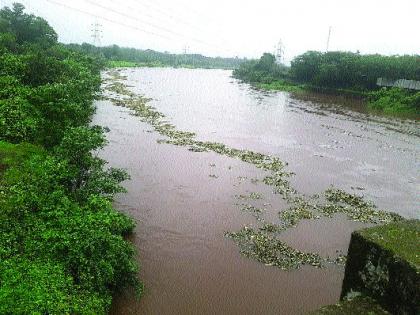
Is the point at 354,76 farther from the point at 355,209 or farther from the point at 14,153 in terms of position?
the point at 14,153

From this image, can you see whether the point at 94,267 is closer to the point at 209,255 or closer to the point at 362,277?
the point at 209,255

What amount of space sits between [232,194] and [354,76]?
259 ft

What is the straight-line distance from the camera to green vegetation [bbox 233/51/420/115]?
75500mm

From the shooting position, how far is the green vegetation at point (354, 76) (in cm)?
7550

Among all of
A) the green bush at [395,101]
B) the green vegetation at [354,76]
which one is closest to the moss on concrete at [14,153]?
the green vegetation at [354,76]

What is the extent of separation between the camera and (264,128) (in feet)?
160

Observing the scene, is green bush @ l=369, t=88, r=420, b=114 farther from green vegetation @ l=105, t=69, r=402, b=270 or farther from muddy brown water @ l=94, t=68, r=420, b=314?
green vegetation @ l=105, t=69, r=402, b=270

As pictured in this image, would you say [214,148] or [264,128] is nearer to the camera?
[214,148]

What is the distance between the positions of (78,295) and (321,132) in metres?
42.4

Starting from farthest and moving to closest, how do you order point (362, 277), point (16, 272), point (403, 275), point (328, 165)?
point (328, 165), point (16, 272), point (362, 277), point (403, 275)

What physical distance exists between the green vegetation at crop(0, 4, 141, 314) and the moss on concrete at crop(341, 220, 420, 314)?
757 centimetres

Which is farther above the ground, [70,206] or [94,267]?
[70,206]

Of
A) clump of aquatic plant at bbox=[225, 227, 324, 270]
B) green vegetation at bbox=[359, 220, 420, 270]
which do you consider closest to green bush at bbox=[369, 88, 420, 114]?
clump of aquatic plant at bbox=[225, 227, 324, 270]

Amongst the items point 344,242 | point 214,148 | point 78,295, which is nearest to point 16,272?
point 78,295
